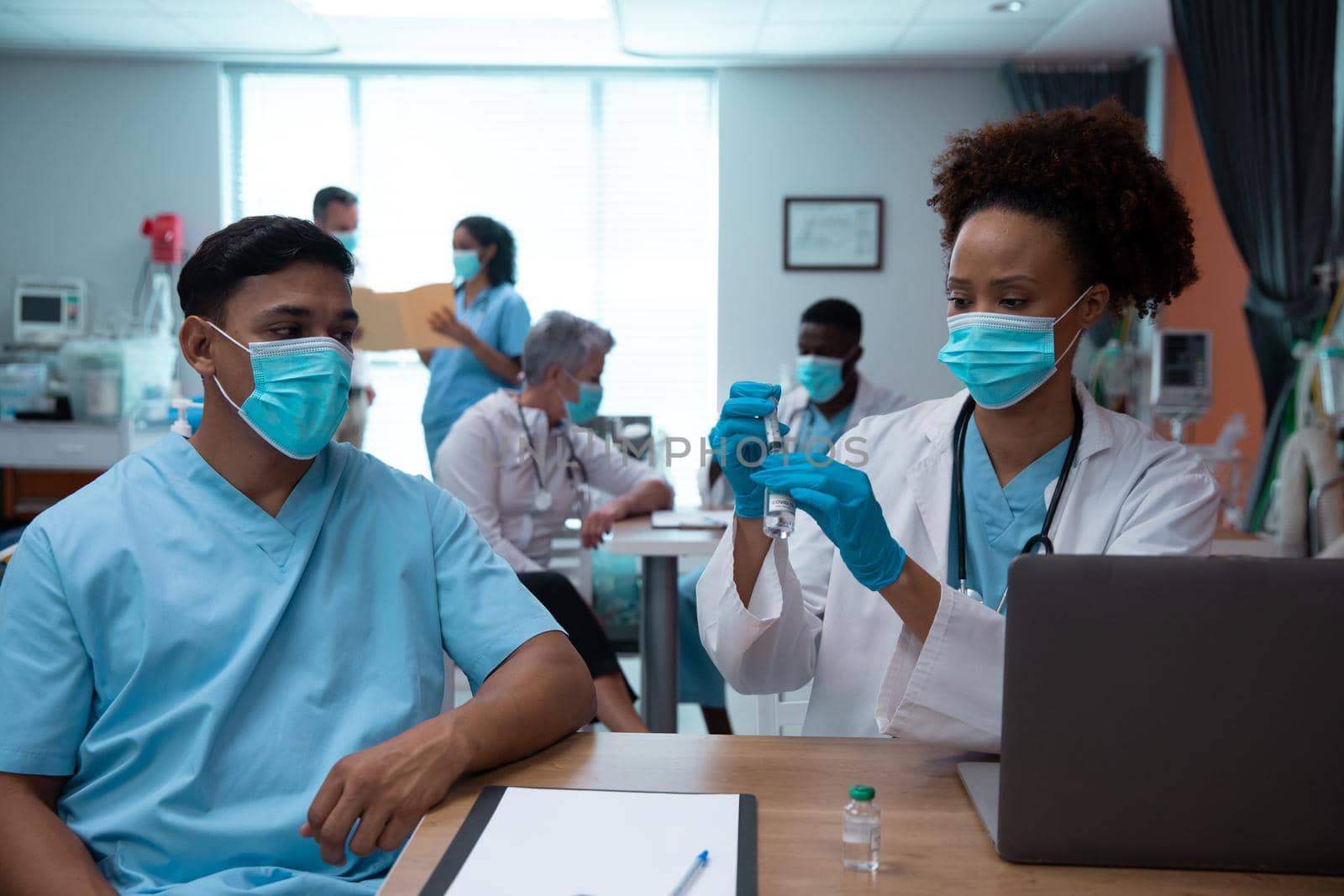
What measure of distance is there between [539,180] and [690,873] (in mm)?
5486

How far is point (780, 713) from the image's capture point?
6.85 feet

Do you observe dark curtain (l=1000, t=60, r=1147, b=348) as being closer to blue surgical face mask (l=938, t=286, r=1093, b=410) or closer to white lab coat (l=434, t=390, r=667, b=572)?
white lab coat (l=434, t=390, r=667, b=572)

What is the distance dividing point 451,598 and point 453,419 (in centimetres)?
311

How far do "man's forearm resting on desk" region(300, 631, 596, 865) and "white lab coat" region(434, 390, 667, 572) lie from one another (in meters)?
1.61

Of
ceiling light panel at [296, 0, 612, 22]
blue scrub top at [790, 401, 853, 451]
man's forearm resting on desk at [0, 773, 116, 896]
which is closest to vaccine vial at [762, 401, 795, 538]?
man's forearm resting on desk at [0, 773, 116, 896]

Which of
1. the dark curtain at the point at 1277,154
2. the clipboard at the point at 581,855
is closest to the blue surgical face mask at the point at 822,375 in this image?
the dark curtain at the point at 1277,154

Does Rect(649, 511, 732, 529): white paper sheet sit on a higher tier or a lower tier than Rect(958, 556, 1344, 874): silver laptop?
lower

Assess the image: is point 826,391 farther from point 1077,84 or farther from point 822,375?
point 1077,84

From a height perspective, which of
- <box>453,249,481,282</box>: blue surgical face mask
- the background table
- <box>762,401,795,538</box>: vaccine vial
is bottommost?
the background table

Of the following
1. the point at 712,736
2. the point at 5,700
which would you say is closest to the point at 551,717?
the point at 712,736

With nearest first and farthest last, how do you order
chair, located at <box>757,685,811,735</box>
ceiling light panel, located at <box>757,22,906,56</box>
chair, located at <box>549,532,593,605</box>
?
1. chair, located at <box>757,685,811,735</box>
2. chair, located at <box>549,532,593,605</box>
3. ceiling light panel, located at <box>757,22,906,56</box>

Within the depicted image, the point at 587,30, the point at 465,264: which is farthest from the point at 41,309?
the point at 587,30

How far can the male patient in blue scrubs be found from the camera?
1085 millimetres

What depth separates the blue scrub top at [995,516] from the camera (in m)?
1.44
